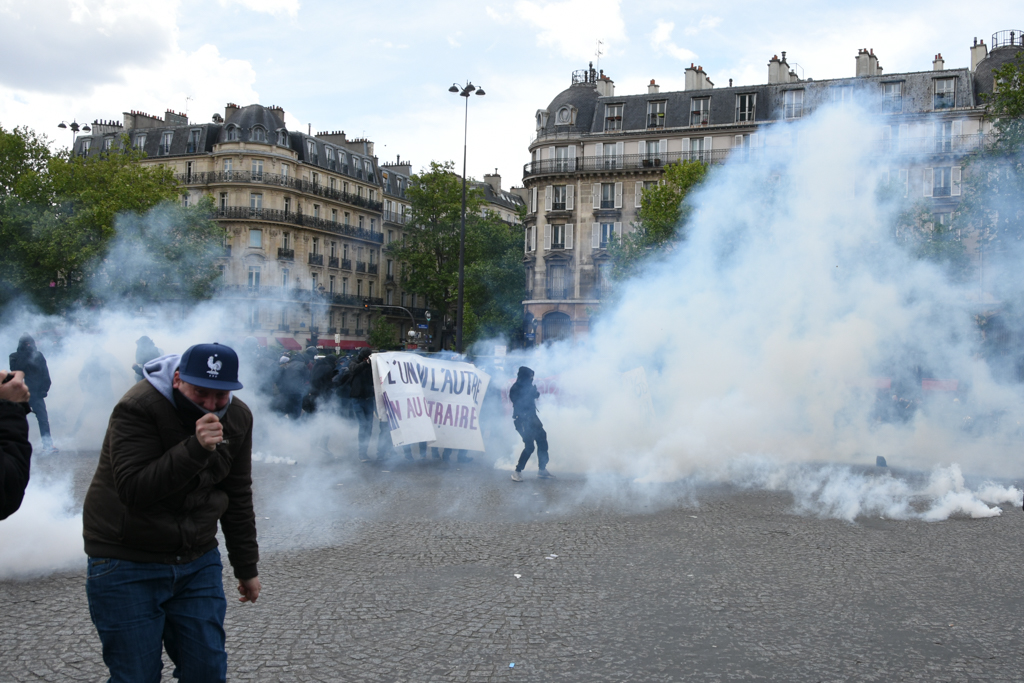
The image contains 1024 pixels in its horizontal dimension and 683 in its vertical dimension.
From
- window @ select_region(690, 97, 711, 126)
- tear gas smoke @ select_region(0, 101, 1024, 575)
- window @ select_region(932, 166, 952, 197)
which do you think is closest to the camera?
tear gas smoke @ select_region(0, 101, 1024, 575)

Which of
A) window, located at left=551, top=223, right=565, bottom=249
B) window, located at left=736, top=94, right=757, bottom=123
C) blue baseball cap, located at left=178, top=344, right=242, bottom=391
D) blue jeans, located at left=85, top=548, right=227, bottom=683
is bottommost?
blue jeans, located at left=85, top=548, right=227, bottom=683

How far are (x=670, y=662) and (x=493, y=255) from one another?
5692 centimetres

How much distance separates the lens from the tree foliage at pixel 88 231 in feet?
107

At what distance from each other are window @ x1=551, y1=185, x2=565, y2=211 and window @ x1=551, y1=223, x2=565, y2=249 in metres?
1.09

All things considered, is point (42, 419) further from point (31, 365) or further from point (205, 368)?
point (205, 368)

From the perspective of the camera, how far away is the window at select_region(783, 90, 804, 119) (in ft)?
120

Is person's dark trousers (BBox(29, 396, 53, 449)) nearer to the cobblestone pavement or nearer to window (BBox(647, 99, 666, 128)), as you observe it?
the cobblestone pavement

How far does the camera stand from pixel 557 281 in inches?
1933

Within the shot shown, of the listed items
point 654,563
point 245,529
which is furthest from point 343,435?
point 245,529

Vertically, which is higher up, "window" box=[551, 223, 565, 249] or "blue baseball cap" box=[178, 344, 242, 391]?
"window" box=[551, 223, 565, 249]

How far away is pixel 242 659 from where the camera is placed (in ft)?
14.9

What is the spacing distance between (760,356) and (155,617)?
11.5 m

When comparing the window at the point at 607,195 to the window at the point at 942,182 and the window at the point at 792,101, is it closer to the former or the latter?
the window at the point at 792,101

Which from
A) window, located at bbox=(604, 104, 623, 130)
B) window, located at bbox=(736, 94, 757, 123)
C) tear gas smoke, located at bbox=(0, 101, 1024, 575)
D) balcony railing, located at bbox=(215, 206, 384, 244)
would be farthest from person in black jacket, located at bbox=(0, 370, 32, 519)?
balcony railing, located at bbox=(215, 206, 384, 244)
